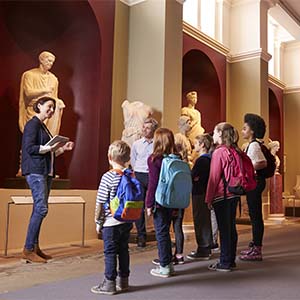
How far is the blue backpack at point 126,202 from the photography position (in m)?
2.65

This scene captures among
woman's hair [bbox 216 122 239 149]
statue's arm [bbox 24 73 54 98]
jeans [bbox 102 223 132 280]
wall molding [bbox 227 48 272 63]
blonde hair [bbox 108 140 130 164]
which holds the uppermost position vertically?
wall molding [bbox 227 48 272 63]

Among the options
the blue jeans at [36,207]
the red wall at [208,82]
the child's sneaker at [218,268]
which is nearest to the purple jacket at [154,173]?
the child's sneaker at [218,268]

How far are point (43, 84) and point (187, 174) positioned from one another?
2885 mm

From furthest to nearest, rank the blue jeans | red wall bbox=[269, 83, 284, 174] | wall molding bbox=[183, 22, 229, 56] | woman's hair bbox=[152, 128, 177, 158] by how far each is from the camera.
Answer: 1. red wall bbox=[269, 83, 284, 174]
2. wall molding bbox=[183, 22, 229, 56]
3. the blue jeans
4. woman's hair bbox=[152, 128, 177, 158]

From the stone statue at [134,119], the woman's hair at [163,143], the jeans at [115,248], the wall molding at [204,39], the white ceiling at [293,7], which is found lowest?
the jeans at [115,248]

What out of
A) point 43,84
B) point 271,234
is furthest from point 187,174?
point 271,234

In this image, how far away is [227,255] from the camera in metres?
3.42

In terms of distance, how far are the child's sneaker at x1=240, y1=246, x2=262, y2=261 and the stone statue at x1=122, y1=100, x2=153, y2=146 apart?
2.38 m

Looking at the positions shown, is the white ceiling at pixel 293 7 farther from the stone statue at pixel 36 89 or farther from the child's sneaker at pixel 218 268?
the child's sneaker at pixel 218 268

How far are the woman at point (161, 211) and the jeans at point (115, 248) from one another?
0.43 meters

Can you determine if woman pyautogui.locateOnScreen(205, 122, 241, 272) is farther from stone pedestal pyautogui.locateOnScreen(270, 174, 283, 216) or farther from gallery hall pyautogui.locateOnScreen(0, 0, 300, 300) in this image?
stone pedestal pyautogui.locateOnScreen(270, 174, 283, 216)

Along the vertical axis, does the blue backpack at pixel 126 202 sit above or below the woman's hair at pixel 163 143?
below

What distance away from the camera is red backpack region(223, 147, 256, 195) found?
132 inches

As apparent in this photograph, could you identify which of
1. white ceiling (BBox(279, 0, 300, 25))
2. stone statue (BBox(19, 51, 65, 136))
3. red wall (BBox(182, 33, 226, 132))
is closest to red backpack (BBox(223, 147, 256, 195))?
stone statue (BBox(19, 51, 65, 136))
